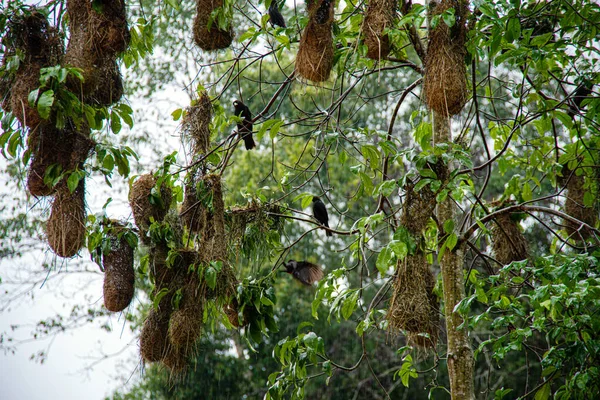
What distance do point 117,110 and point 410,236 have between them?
130 cm

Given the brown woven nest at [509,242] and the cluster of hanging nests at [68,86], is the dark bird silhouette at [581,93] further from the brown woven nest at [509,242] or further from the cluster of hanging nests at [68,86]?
the cluster of hanging nests at [68,86]

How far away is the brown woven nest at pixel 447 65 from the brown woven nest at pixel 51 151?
4.33 ft

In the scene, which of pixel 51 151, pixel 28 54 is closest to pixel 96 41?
pixel 28 54

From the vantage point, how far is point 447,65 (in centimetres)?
240

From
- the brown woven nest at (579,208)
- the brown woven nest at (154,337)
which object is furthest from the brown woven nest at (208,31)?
the brown woven nest at (579,208)

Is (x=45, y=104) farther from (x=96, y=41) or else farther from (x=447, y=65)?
(x=447, y=65)

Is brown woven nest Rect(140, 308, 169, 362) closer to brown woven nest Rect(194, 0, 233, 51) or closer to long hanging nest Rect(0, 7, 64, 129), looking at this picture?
long hanging nest Rect(0, 7, 64, 129)

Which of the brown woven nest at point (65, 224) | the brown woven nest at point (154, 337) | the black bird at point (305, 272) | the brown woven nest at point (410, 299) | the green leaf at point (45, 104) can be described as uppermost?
the green leaf at point (45, 104)

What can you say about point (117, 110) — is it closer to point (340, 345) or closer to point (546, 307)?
point (546, 307)

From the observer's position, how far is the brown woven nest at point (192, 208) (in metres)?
2.96

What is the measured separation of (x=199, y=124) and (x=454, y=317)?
4.39 ft

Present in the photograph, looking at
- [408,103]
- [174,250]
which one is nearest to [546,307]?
[174,250]

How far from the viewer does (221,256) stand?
2.79 meters

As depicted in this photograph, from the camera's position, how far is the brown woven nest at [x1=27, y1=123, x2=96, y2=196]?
98.7 inches
